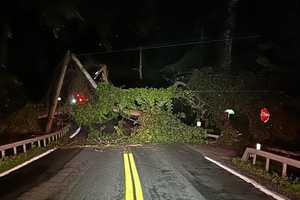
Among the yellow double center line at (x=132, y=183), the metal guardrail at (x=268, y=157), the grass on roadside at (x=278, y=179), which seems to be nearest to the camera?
the yellow double center line at (x=132, y=183)

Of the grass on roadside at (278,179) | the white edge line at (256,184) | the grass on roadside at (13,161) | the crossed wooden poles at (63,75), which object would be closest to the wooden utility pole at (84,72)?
the crossed wooden poles at (63,75)

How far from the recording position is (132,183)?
11828mm

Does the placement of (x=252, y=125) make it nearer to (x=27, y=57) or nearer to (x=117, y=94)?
(x=117, y=94)

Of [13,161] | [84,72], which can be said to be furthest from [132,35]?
[13,161]

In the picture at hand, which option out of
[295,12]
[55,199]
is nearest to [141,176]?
[55,199]

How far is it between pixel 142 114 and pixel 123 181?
55.5 feet

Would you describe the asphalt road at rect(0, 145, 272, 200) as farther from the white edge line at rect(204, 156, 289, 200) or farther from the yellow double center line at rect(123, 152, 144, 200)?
the white edge line at rect(204, 156, 289, 200)

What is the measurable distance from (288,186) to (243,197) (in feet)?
8.11

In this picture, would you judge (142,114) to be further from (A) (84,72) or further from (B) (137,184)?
(B) (137,184)

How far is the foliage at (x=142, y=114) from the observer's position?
92.5 ft

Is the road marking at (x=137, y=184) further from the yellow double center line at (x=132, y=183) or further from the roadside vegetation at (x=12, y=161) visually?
the roadside vegetation at (x=12, y=161)

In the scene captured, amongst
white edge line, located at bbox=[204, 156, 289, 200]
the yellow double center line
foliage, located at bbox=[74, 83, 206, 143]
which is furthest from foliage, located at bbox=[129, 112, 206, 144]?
white edge line, located at bbox=[204, 156, 289, 200]

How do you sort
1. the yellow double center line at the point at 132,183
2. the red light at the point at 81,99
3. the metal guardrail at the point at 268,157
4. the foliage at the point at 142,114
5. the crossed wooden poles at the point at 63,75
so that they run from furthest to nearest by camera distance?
1. the crossed wooden poles at the point at 63,75
2. the red light at the point at 81,99
3. the foliage at the point at 142,114
4. the metal guardrail at the point at 268,157
5. the yellow double center line at the point at 132,183

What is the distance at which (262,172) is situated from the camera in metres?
14.4
